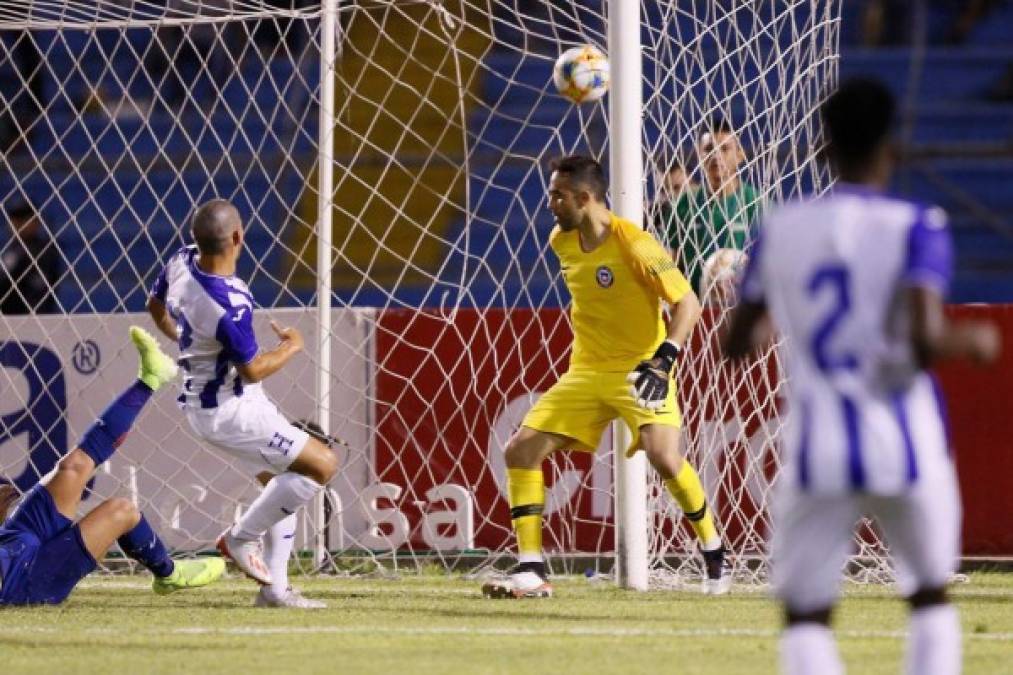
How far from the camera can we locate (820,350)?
3.92m

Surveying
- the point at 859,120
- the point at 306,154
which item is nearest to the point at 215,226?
the point at 859,120

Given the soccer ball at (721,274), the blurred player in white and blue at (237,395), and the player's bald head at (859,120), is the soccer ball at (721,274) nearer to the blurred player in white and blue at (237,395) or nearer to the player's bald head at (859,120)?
the blurred player in white and blue at (237,395)

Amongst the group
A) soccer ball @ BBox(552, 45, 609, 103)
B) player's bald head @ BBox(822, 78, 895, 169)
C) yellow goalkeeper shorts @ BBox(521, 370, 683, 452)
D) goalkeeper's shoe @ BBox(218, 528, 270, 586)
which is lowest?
goalkeeper's shoe @ BBox(218, 528, 270, 586)

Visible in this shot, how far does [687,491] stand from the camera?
7809 millimetres

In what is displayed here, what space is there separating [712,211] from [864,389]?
5.04 m

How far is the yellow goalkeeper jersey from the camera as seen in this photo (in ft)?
25.2

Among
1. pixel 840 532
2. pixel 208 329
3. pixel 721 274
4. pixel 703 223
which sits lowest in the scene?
pixel 840 532

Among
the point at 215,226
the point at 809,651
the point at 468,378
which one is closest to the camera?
the point at 809,651

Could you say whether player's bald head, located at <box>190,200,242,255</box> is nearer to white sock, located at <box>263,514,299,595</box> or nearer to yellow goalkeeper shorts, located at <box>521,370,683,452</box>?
white sock, located at <box>263,514,299,595</box>

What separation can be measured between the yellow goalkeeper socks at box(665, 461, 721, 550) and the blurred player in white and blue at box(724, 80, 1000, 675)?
380 centimetres

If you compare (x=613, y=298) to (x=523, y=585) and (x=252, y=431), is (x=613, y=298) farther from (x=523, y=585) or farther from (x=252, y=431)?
(x=252, y=431)

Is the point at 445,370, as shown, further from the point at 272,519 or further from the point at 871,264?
the point at 871,264

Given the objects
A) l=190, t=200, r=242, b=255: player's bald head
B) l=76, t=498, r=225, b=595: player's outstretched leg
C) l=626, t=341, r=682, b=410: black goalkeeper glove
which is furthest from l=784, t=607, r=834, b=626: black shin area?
l=76, t=498, r=225, b=595: player's outstretched leg

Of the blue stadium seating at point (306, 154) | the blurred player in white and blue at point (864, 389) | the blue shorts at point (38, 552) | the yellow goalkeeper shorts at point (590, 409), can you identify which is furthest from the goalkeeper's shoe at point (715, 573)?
the blue stadium seating at point (306, 154)
